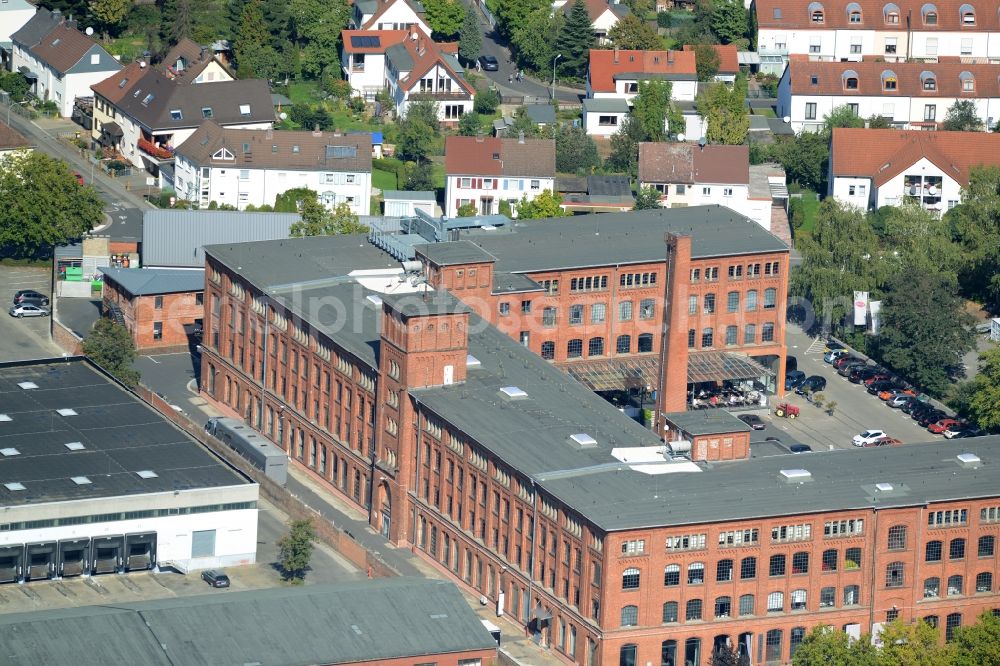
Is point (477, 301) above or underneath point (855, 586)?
above

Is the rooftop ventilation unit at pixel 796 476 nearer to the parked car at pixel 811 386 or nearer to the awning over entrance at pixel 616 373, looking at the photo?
the awning over entrance at pixel 616 373

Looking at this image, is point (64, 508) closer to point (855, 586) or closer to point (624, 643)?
point (624, 643)

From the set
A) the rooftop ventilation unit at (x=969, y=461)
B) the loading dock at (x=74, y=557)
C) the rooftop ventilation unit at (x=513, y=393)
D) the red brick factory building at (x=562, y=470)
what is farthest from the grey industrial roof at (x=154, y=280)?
the rooftop ventilation unit at (x=969, y=461)

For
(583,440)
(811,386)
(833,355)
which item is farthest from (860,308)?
(583,440)

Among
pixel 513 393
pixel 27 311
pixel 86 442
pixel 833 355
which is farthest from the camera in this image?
pixel 27 311

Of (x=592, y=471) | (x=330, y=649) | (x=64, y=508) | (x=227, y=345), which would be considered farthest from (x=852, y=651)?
(x=227, y=345)

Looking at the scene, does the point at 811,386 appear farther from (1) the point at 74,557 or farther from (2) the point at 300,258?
(1) the point at 74,557

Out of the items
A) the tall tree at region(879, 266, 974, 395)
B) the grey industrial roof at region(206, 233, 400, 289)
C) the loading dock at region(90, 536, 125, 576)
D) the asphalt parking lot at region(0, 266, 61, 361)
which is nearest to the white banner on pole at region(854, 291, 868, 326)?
the tall tree at region(879, 266, 974, 395)
